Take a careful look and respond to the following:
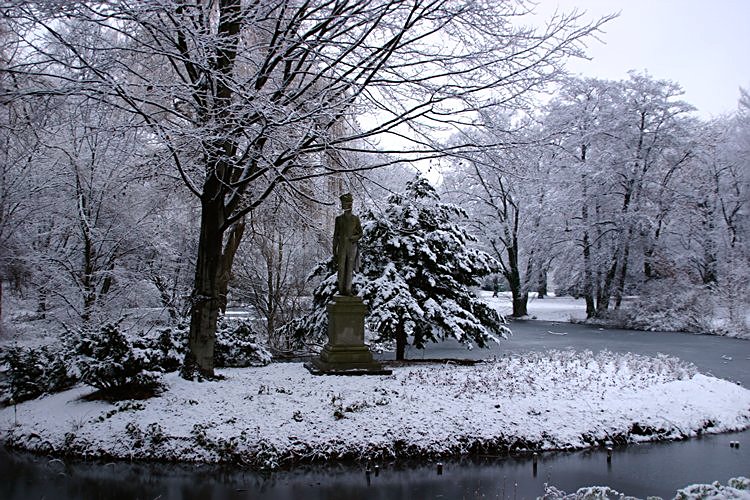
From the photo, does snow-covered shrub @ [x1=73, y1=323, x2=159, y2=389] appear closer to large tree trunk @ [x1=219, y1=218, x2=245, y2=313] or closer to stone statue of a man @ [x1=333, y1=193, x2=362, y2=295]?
stone statue of a man @ [x1=333, y1=193, x2=362, y2=295]

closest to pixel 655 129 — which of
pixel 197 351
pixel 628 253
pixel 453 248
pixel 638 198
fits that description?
pixel 638 198

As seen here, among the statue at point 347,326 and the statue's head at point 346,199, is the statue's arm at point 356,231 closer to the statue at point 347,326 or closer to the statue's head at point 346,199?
the statue at point 347,326

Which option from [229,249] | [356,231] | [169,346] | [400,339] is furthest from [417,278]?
[169,346]

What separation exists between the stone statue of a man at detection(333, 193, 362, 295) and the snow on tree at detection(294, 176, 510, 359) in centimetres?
92

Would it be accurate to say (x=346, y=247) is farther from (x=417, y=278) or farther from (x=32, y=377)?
(x=32, y=377)

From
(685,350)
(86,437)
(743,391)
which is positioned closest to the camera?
(86,437)

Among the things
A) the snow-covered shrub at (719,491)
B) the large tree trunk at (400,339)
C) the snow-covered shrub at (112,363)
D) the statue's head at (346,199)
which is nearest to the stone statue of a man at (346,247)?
the statue's head at (346,199)

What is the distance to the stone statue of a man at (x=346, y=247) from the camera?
36.2 ft

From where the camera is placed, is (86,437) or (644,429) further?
(644,429)

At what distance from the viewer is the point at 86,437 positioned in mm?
7328

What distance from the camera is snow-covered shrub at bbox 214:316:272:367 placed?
37.1 ft

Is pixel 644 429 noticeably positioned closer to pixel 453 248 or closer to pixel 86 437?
pixel 453 248

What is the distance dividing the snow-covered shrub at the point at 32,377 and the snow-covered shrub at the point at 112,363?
89cm

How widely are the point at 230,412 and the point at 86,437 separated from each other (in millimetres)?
1780
